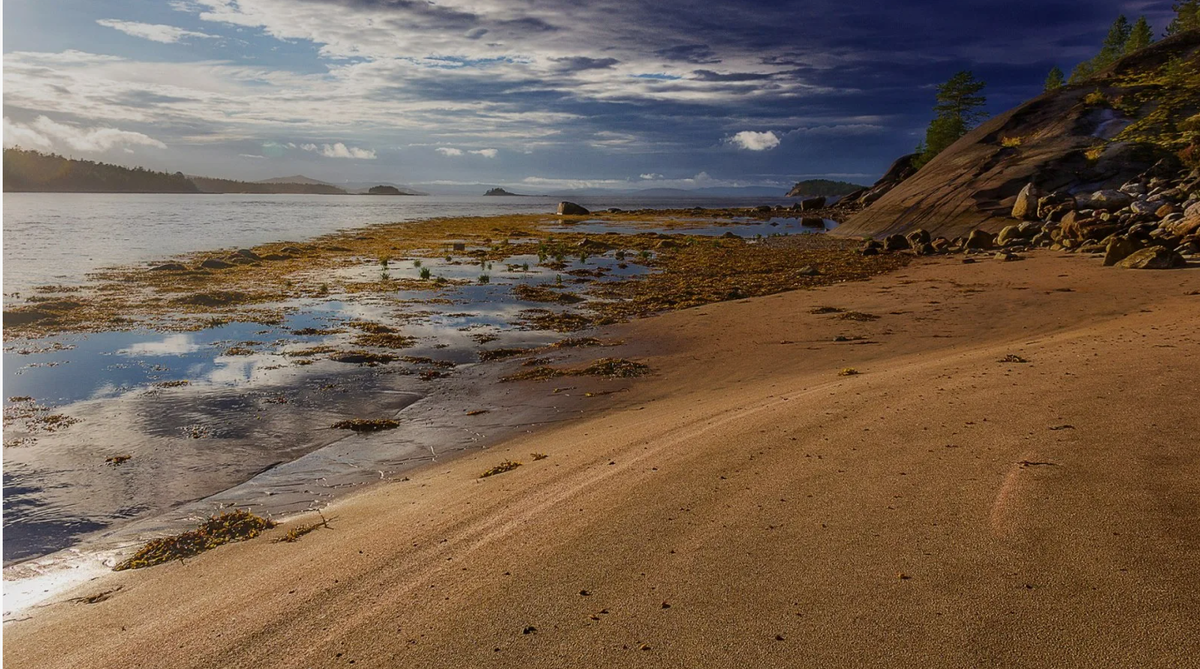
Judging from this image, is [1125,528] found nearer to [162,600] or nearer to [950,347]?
[162,600]

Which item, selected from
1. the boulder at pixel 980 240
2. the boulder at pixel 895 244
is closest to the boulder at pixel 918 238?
the boulder at pixel 895 244

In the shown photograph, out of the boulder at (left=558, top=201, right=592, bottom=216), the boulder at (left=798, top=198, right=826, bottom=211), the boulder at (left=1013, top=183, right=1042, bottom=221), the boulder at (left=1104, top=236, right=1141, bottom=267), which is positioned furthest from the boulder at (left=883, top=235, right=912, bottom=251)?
the boulder at (left=798, top=198, right=826, bottom=211)

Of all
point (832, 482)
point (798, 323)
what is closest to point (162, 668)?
point (832, 482)

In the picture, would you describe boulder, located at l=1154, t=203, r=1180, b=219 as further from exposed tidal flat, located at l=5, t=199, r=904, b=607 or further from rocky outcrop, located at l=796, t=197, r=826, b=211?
rocky outcrop, located at l=796, t=197, r=826, b=211

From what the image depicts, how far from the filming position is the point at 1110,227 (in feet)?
76.6

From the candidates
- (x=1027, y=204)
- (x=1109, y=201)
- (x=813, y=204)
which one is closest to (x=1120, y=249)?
(x=1109, y=201)

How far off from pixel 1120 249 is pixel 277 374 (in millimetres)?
21154

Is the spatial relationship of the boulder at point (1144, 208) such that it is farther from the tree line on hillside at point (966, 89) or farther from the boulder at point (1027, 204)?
the tree line on hillside at point (966, 89)

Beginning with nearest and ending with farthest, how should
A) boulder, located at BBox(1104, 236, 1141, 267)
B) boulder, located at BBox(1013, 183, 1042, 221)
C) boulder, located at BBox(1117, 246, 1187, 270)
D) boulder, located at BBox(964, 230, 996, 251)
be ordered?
boulder, located at BBox(1117, 246, 1187, 270)
boulder, located at BBox(1104, 236, 1141, 267)
boulder, located at BBox(964, 230, 996, 251)
boulder, located at BBox(1013, 183, 1042, 221)

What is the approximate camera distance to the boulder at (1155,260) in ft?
55.6

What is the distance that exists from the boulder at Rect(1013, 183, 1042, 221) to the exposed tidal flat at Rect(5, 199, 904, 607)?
7.93 m

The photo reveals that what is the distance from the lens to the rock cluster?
18641 millimetres

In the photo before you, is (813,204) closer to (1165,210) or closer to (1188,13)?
(1188,13)

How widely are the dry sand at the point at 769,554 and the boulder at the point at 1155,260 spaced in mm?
11868
